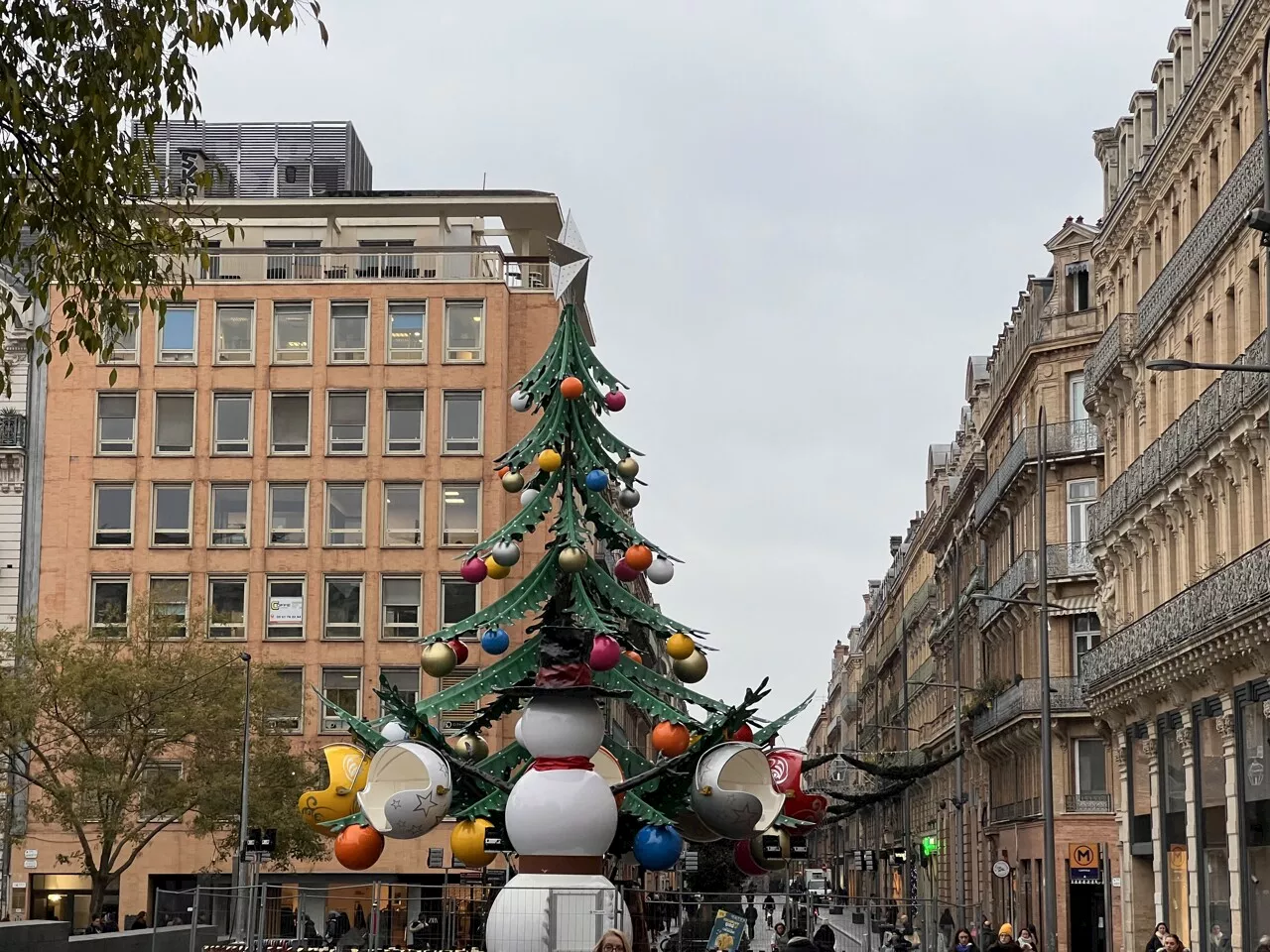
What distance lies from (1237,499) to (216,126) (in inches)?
1915

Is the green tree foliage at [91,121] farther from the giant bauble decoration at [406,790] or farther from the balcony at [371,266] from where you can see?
the balcony at [371,266]

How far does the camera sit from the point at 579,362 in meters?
23.4

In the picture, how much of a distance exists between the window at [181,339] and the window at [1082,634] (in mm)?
28502

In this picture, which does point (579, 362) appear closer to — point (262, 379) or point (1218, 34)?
point (1218, 34)

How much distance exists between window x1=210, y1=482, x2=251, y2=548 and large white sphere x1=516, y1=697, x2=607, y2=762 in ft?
156

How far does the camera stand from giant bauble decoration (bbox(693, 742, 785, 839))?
21531 millimetres

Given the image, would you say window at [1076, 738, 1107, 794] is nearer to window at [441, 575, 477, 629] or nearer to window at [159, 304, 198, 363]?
window at [441, 575, 477, 629]

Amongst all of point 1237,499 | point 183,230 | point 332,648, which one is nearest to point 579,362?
point 183,230

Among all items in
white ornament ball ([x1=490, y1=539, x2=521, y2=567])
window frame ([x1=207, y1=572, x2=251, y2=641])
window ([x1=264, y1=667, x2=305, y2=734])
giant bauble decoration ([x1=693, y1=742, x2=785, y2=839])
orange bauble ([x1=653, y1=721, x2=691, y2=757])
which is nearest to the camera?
giant bauble decoration ([x1=693, y1=742, x2=785, y2=839])

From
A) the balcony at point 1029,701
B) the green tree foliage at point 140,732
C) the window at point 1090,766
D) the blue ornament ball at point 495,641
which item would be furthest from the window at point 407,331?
the blue ornament ball at point 495,641

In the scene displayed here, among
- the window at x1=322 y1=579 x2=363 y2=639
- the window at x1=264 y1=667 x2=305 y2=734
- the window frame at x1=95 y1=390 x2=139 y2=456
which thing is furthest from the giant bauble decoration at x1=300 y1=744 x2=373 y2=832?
the window frame at x1=95 y1=390 x2=139 y2=456

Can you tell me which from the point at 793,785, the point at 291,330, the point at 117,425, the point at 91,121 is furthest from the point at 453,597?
the point at 91,121

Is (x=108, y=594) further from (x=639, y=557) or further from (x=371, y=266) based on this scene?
(x=639, y=557)

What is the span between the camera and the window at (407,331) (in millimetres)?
67875
